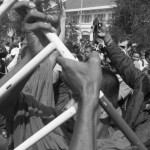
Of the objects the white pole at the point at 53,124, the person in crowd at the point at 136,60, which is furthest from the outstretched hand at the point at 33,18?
the person in crowd at the point at 136,60

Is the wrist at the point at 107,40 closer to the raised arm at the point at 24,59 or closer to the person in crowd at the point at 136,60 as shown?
the raised arm at the point at 24,59

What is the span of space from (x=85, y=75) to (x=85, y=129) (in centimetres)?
19

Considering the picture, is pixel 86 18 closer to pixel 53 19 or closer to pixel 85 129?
pixel 53 19

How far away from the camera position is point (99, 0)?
185 ft

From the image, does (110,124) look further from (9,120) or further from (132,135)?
(132,135)

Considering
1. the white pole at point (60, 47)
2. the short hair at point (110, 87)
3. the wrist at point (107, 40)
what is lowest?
the short hair at point (110, 87)

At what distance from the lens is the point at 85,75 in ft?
4.02

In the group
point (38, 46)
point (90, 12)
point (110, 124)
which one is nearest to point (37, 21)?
point (38, 46)

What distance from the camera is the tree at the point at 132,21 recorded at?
2528 cm

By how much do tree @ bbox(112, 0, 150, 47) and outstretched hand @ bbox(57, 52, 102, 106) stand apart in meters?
22.7

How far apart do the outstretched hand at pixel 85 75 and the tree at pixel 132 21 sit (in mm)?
22696

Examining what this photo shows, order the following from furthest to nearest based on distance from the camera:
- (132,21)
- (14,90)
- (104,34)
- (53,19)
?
(132,21) < (104,34) < (14,90) < (53,19)

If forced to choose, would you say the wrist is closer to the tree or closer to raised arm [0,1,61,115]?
raised arm [0,1,61,115]

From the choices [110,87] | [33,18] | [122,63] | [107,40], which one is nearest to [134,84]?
[122,63]
